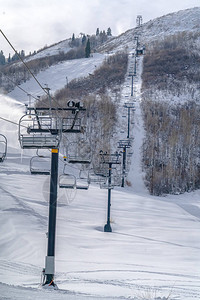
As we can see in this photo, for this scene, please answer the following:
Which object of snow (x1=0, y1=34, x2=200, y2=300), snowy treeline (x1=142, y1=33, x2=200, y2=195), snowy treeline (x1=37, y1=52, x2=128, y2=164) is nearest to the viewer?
snow (x1=0, y1=34, x2=200, y2=300)

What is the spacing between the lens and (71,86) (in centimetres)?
5975

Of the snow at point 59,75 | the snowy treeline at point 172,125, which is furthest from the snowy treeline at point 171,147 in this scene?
the snow at point 59,75

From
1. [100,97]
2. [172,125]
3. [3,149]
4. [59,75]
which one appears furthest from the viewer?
[59,75]

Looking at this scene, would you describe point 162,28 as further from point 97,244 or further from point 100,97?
point 97,244

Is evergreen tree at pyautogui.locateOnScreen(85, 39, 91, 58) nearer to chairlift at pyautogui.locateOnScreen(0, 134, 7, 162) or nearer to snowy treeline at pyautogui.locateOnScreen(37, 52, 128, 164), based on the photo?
snowy treeline at pyautogui.locateOnScreen(37, 52, 128, 164)

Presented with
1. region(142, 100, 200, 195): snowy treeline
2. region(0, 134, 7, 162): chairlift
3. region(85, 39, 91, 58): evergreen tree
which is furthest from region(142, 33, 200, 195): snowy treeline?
region(85, 39, 91, 58): evergreen tree

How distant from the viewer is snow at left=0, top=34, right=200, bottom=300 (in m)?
8.26

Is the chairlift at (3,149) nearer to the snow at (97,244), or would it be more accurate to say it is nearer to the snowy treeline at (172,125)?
the snow at (97,244)

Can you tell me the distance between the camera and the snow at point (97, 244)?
8.26 m

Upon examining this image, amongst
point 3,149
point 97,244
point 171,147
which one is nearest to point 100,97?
point 171,147

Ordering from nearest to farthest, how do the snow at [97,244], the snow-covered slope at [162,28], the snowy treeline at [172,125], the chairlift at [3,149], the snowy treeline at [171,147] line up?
the snow at [97,244] → the chairlift at [3,149] → the snowy treeline at [171,147] → the snowy treeline at [172,125] → the snow-covered slope at [162,28]

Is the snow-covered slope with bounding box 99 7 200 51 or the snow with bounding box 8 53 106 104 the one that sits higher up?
the snow-covered slope with bounding box 99 7 200 51

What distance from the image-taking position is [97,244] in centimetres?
1455

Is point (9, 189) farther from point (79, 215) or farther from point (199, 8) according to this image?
point (199, 8)
